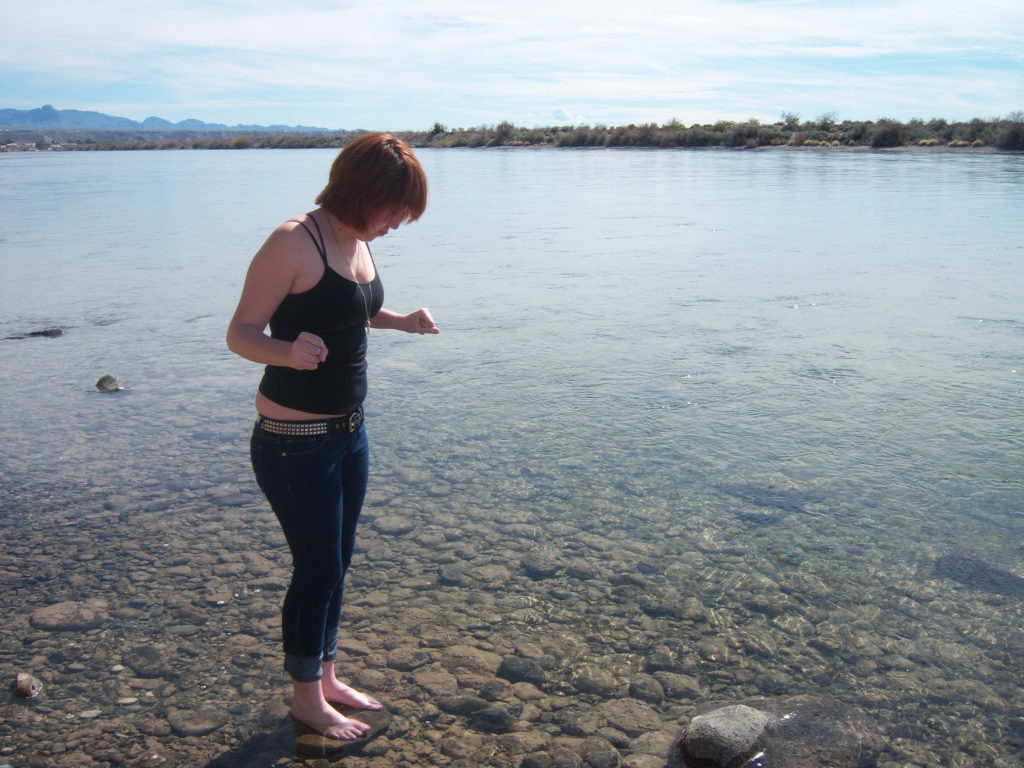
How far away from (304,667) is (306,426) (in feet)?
2.30

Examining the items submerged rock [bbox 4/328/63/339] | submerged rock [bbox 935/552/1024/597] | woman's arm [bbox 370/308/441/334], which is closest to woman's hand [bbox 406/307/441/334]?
woman's arm [bbox 370/308/441/334]

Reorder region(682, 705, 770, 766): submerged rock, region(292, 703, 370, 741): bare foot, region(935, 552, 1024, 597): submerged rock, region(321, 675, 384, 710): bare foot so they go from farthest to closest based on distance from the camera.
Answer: region(935, 552, 1024, 597): submerged rock → region(321, 675, 384, 710): bare foot → region(292, 703, 370, 741): bare foot → region(682, 705, 770, 766): submerged rock

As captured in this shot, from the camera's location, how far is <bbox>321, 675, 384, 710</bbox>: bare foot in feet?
8.75

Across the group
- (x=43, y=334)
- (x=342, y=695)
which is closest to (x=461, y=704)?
(x=342, y=695)

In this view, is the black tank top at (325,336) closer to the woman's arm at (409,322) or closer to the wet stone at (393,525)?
the woman's arm at (409,322)

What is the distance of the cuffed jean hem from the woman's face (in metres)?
1.17

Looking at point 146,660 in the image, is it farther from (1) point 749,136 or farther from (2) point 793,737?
(1) point 749,136

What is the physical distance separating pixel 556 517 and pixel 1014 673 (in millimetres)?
1817

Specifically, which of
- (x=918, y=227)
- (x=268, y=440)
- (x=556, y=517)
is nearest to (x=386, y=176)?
(x=268, y=440)

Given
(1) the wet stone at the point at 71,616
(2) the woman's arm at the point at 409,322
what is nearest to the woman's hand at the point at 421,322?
(2) the woman's arm at the point at 409,322

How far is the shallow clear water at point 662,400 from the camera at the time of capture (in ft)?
11.9

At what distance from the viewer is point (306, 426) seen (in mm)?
2340

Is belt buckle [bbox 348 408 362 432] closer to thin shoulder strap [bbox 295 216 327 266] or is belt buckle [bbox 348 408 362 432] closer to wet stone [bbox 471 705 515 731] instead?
thin shoulder strap [bbox 295 216 327 266]

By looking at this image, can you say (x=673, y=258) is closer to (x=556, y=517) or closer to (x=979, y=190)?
(x=556, y=517)
